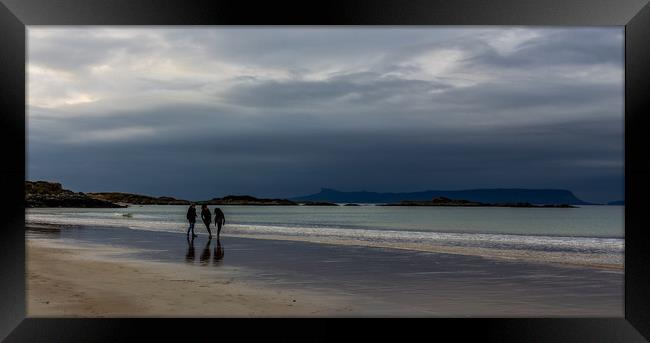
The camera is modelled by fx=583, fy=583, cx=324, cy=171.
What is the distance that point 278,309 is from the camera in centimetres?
865

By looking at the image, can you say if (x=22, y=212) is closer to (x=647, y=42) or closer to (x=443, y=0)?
(x=443, y=0)

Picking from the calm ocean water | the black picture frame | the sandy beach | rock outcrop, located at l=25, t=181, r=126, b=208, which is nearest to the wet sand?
the sandy beach

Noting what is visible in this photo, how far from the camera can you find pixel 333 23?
6.75 m

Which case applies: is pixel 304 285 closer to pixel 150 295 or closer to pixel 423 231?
pixel 150 295

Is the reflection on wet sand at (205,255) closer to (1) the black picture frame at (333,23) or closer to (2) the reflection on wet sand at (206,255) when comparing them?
(2) the reflection on wet sand at (206,255)

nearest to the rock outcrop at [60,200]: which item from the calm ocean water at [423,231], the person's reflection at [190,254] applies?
A: the calm ocean water at [423,231]

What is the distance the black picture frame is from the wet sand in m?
1.37

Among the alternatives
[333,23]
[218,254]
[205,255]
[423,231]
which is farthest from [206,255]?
[423,231]

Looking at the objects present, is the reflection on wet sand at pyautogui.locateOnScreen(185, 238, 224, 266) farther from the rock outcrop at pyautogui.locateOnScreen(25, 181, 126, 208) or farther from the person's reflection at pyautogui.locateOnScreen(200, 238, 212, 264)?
the rock outcrop at pyautogui.locateOnScreen(25, 181, 126, 208)

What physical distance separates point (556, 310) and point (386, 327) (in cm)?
361

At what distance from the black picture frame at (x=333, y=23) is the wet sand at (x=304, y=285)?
137 centimetres

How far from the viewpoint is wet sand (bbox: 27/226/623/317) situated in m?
8.70

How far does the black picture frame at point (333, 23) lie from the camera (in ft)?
21.3

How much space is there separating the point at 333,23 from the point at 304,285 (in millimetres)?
5817
